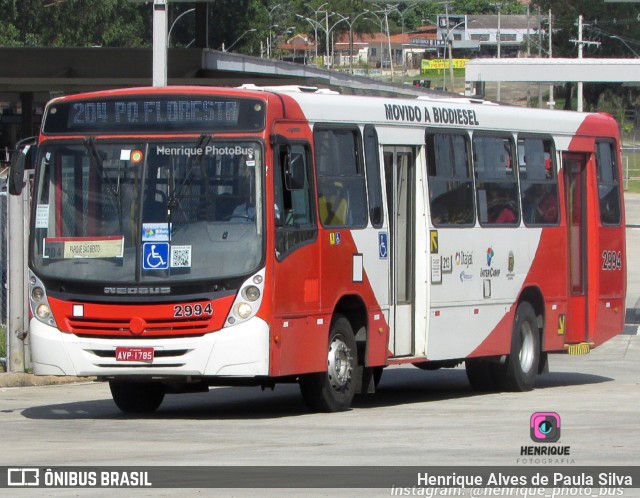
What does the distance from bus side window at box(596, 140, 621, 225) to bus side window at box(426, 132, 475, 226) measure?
11.0ft

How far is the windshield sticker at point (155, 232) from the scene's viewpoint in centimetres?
1304

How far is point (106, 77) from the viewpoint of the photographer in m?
36.4

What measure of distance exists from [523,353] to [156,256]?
19.2 ft

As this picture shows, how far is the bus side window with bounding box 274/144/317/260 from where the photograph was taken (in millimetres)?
13156

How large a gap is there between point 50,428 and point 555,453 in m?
4.40

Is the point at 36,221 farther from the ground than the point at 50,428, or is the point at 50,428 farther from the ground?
the point at 36,221

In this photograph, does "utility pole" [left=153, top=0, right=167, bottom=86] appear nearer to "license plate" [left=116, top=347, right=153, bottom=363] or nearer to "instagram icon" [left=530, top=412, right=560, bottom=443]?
"license plate" [left=116, top=347, right=153, bottom=363]

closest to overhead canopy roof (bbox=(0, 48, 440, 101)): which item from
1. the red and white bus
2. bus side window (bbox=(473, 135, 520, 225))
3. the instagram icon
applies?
bus side window (bbox=(473, 135, 520, 225))

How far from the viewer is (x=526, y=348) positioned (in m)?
17.5

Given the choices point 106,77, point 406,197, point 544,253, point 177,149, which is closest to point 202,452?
point 177,149

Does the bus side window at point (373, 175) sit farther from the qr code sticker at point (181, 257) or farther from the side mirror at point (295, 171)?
the qr code sticker at point (181, 257)

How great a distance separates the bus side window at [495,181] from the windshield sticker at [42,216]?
5.01 meters

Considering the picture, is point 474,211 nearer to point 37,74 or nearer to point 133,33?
point 37,74

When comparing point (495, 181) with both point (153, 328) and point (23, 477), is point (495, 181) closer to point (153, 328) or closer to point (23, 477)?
point (153, 328)
